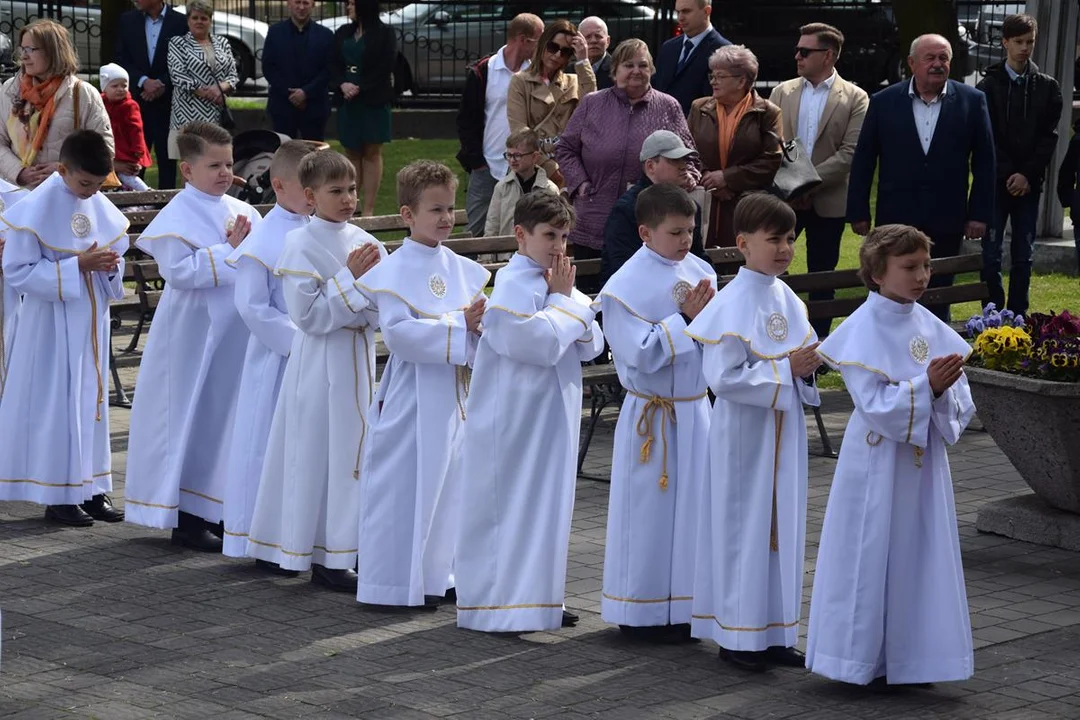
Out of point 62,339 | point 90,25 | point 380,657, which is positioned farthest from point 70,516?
point 90,25

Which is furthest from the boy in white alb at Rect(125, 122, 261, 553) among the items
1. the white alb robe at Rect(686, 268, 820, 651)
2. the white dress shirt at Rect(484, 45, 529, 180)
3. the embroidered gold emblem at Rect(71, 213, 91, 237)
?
the white dress shirt at Rect(484, 45, 529, 180)

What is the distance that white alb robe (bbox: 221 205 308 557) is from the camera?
801cm

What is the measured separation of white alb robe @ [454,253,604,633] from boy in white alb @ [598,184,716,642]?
21cm

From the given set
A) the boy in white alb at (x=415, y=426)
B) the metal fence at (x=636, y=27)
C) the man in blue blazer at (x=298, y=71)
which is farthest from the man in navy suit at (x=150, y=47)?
the boy in white alb at (x=415, y=426)

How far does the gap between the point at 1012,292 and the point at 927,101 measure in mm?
2393

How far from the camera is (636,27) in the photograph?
897 inches

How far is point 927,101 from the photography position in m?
11.3

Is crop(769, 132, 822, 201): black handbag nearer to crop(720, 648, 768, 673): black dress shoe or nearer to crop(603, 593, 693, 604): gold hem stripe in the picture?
crop(603, 593, 693, 604): gold hem stripe

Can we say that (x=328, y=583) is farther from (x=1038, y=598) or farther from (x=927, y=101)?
(x=927, y=101)

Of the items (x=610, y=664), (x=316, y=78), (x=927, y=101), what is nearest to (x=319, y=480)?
(x=610, y=664)

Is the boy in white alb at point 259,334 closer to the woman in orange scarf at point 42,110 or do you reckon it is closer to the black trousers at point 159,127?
the woman in orange scarf at point 42,110

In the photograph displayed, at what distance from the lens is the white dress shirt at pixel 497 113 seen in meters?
13.5

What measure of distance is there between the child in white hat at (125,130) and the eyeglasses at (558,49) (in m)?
3.81

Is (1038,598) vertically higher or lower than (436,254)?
lower
